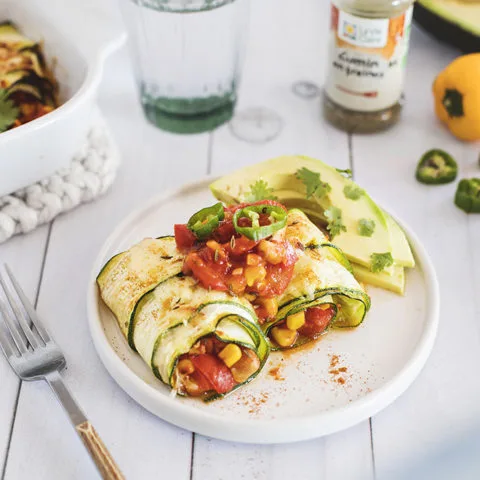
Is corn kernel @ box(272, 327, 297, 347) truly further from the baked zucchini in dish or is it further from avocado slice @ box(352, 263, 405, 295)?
the baked zucchini in dish

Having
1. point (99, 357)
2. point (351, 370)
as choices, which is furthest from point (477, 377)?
point (99, 357)

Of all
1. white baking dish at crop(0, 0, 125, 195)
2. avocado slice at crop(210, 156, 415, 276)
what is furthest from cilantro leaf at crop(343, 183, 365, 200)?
white baking dish at crop(0, 0, 125, 195)

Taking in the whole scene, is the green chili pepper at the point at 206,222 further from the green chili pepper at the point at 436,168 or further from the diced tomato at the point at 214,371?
the green chili pepper at the point at 436,168

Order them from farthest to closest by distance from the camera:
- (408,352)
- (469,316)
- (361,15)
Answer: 1. (361,15)
2. (469,316)
3. (408,352)

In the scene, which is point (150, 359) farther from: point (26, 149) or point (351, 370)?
point (26, 149)

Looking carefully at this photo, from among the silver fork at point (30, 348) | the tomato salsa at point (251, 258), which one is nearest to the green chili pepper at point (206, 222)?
the tomato salsa at point (251, 258)

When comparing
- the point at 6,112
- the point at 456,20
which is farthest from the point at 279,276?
the point at 456,20

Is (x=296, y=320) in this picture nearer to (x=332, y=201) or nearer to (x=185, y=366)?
(x=185, y=366)
